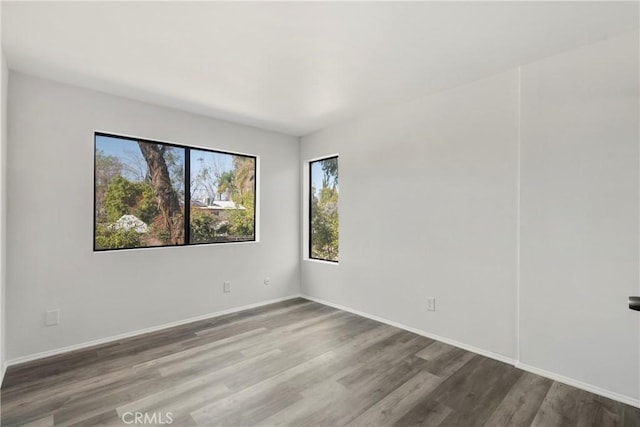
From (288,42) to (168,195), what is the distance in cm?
231

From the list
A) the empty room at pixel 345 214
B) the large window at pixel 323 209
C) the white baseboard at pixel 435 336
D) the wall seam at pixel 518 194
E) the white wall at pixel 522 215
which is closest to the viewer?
the empty room at pixel 345 214

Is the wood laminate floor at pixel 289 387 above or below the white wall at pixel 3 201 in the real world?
below

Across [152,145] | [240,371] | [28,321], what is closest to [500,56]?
[240,371]

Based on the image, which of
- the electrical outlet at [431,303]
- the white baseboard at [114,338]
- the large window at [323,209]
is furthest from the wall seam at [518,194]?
the white baseboard at [114,338]

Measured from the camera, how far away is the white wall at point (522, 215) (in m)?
2.13

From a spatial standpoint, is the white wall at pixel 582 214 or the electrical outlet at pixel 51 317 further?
the electrical outlet at pixel 51 317

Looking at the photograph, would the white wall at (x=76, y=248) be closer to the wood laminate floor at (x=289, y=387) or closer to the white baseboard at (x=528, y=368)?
the wood laminate floor at (x=289, y=387)

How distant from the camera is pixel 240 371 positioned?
248 centimetres

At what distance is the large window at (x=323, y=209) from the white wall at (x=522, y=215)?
64cm

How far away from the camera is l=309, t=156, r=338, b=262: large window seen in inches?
172

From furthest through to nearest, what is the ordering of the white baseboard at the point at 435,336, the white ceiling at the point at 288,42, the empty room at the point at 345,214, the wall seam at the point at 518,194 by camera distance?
1. the white baseboard at the point at 435,336
2. the wall seam at the point at 518,194
3. the empty room at the point at 345,214
4. the white ceiling at the point at 288,42

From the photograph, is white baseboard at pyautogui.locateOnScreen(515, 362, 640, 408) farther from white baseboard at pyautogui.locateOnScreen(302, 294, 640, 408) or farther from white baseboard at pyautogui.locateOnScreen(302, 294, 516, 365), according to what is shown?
white baseboard at pyautogui.locateOnScreen(302, 294, 516, 365)

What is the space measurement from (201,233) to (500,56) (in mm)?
3559

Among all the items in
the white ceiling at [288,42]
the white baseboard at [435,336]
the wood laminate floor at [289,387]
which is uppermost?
the white ceiling at [288,42]
